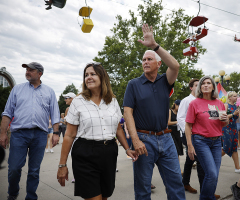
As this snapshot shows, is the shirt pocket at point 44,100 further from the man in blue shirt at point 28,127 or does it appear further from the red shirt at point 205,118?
the red shirt at point 205,118

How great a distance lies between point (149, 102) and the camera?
2.59 m

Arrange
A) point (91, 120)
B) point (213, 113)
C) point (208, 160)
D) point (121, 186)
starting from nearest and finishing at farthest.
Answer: point (91, 120) → point (208, 160) → point (213, 113) → point (121, 186)

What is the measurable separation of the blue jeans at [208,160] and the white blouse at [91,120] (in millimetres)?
1441

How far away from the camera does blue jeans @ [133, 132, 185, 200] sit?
2.53m

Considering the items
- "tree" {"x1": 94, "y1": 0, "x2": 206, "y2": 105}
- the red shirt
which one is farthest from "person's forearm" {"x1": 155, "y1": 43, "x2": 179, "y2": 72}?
"tree" {"x1": 94, "y1": 0, "x2": 206, "y2": 105}

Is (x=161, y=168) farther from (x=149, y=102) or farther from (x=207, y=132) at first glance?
(x=207, y=132)

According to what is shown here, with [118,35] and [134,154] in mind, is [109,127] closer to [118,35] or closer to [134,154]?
[134,154]

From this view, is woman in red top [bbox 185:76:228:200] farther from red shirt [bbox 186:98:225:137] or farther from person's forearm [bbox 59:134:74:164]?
person's forearm [bbox 59:134:74:164]

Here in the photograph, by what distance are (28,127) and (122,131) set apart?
1.60 m

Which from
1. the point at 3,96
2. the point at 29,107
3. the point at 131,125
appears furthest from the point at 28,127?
the point at 3,96

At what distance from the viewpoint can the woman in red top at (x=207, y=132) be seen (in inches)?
120

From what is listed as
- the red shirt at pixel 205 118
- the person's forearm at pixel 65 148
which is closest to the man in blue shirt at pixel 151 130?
the person's forearm at pixel 65 148

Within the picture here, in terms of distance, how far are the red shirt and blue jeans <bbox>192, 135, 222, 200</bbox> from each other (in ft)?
0.35

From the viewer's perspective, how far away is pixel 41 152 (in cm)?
358
